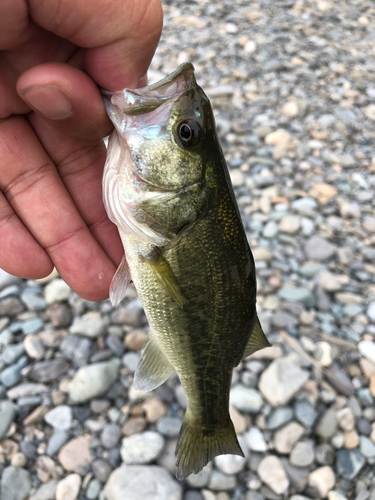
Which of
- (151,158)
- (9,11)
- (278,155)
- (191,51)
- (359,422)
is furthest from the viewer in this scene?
(191,51)

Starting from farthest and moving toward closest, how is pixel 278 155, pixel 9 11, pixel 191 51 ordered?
pixel 191 51, pixel 278 155, pixel 9 11

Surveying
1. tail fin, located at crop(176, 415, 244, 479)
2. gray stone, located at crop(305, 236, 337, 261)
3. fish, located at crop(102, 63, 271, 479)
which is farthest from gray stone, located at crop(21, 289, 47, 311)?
gray stone, located at crop(305, 236, 337, 261)

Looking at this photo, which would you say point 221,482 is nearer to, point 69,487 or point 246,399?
point 246,399

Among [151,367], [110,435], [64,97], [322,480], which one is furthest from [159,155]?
[322,480]

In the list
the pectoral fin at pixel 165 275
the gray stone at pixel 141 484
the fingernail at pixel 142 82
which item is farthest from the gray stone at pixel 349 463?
the fingernail at pixel 142 82

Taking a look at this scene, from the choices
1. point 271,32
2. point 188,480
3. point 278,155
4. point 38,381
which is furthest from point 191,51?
point 188,480

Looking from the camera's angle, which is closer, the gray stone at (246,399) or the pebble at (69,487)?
the pebble at (69,487)

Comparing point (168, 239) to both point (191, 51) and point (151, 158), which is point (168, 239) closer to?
point (151, 158)

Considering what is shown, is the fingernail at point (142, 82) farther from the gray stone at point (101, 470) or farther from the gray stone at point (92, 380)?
the gray stone at point (101, 470)
